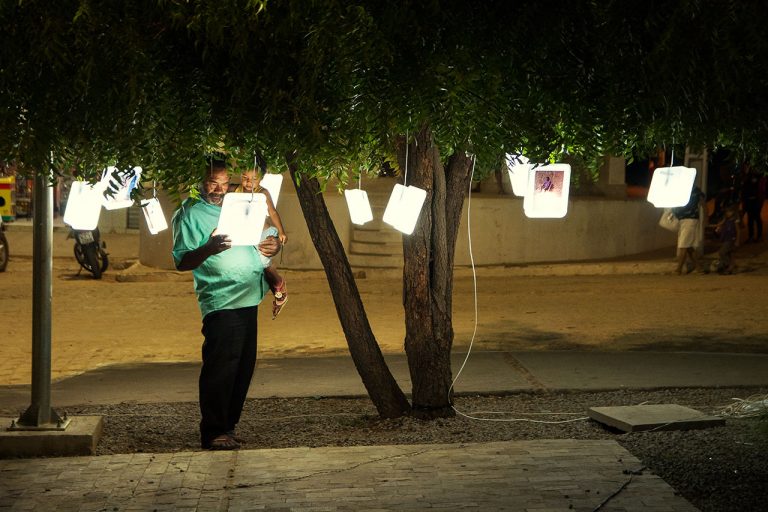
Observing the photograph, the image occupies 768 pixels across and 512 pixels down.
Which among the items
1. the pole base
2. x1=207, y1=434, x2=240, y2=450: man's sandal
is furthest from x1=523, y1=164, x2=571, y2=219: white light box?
the pole base

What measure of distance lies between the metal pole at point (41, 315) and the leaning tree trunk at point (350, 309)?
67.5 inches

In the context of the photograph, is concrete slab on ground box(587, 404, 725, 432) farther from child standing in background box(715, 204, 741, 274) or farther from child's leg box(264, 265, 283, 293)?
child standing in background box(715, 204, 741, 274)

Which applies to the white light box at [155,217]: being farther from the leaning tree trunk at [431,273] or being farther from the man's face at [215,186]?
the leaning tree trunk at [431,273]

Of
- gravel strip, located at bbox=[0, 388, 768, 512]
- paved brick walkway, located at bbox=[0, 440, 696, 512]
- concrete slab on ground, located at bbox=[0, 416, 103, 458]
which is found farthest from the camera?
concrete slab on ground, located at bbox=[0, 416, 103, 458]

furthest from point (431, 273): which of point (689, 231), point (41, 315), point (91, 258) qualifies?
point (91, 258)

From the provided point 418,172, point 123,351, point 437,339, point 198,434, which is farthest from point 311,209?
point 123,351

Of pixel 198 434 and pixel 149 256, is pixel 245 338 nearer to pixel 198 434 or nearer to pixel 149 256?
pixel 198 434

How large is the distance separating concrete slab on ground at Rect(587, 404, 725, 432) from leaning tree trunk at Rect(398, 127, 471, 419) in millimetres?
1122

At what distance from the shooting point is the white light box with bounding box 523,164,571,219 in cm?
674

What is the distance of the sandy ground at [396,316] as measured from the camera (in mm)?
11641

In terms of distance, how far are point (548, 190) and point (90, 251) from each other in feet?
40.9

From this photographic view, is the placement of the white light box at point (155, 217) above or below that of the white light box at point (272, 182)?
below

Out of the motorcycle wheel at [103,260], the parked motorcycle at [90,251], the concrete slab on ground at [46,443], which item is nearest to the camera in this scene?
the concrete slab on ground at [46,443]

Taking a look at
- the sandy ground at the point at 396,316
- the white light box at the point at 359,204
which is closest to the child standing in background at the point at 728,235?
the sandy ground at the point at 396,316
